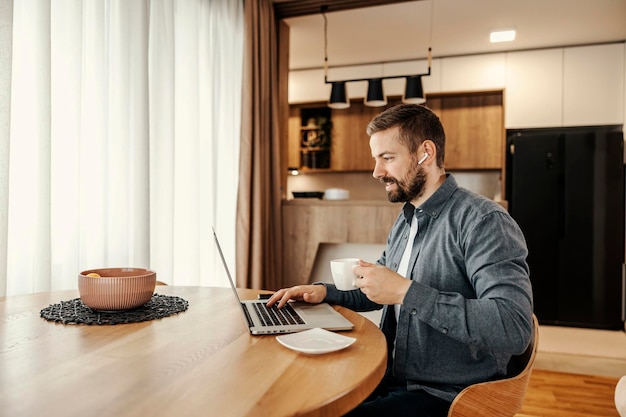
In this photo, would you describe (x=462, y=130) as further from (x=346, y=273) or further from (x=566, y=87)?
(x=346, y=273)

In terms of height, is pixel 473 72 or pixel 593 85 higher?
pixel 473 72

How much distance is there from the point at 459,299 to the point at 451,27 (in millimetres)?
3638

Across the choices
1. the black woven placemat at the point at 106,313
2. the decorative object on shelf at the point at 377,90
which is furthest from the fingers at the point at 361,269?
the decorative object on shelf at the point at 377,90

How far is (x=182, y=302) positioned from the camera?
135 centimetres

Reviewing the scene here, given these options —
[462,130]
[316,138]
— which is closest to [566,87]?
[462,130]

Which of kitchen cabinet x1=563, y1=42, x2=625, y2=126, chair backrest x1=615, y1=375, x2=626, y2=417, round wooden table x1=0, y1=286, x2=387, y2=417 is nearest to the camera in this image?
round wooden table x1=0, y1=286, x2=387, y2=417

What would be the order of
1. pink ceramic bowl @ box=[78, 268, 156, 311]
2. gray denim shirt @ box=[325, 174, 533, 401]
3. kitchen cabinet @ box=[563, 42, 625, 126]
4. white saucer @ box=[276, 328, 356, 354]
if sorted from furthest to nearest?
kitchen cabinet @ box=[563, 42, 625, 126] < pink ceramic bowl @ box=[78, 268, 156, 311] < gray denim shirt @ box=[325, 174, 533, 401] < white saucer @ box=[276, 328, 356, 354]

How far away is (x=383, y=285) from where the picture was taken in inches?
43.9

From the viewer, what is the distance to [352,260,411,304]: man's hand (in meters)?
1.11

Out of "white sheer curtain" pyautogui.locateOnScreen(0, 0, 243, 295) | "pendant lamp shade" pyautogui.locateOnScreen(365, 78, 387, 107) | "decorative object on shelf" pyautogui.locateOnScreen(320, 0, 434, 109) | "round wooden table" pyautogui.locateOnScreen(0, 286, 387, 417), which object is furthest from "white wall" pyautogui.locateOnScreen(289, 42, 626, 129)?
"round wooden table" pyautogui.locateOnScreen(0, 286, 387, 417)

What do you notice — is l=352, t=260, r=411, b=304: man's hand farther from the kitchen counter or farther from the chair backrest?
the kitchen counter

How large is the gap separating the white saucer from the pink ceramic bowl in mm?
421

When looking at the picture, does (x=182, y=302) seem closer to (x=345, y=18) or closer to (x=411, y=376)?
(x=411, y=376)

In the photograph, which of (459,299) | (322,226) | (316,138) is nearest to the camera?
(459,299)
